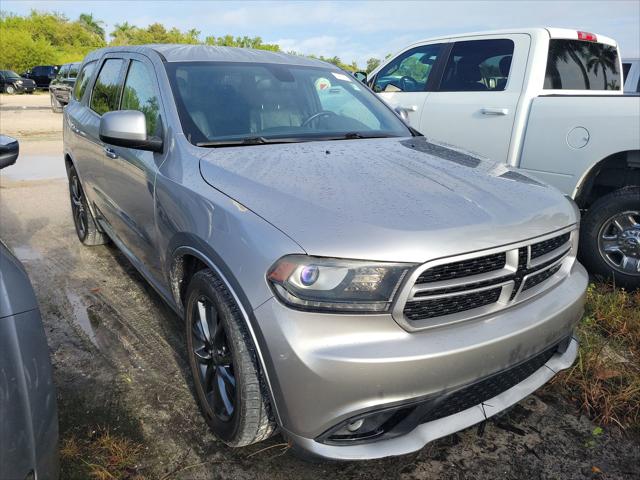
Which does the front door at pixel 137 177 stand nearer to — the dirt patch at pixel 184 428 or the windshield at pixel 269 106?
the windshield at pixel 269 106

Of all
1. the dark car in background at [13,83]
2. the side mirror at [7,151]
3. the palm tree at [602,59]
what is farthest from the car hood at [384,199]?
the dark car in background at [13,83]

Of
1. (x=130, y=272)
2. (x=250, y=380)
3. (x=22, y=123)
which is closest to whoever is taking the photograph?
(x=250, y=380)

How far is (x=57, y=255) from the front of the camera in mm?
4590

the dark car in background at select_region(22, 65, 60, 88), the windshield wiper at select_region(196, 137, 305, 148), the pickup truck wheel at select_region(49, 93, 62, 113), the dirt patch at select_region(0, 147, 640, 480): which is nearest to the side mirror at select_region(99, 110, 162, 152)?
the windshield wiper at select_region(196, 137, 305, 148)

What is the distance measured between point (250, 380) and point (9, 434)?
31.2 inches

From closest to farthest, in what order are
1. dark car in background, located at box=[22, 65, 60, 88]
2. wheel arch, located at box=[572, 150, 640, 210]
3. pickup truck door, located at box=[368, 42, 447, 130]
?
wheel arch, located at box=[572, 150, 640, 210]
pickup truck door, located at box=[368, 42, 447, 130]
dark car in background, located at box=[22, 65, 60, 88]

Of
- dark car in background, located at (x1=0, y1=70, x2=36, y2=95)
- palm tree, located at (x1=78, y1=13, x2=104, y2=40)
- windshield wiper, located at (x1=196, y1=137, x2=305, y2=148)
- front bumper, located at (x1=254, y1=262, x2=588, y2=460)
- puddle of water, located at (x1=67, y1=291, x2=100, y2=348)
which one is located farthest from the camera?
palm tree, located at (x1=78, y1=13, x2=104, y2=40)

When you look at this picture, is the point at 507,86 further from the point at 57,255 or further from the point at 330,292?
the point at 57,255

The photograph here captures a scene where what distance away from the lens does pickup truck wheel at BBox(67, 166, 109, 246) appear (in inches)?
181

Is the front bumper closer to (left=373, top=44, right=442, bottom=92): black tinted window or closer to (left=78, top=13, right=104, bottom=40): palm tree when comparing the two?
(left=373, top=44, right=442, bottom=92): black tinted window

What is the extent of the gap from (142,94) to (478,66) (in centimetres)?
328

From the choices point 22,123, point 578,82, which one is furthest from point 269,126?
point 22,123

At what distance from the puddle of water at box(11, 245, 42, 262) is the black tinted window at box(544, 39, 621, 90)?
486 centimetres

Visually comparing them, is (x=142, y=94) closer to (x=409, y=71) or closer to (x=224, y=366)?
(x=224, y=366)
